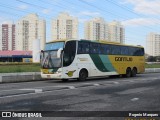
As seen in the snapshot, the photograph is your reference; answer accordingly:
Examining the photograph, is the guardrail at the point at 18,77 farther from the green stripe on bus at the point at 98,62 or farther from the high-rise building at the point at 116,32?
the high-rise building at the point at 116,32

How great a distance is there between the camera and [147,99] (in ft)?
46.1

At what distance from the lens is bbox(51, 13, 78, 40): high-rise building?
64.8m

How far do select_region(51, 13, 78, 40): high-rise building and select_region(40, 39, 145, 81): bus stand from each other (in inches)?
1182

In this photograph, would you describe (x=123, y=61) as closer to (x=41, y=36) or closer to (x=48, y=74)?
(x=48, y=74)

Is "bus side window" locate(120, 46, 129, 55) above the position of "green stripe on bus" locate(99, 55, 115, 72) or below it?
above

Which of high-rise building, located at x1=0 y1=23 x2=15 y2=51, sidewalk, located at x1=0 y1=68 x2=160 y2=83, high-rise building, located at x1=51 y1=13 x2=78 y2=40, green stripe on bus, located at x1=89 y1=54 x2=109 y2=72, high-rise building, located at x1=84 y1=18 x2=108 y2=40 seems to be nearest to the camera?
sidewalk, located at x1=0 y1=68 x2=160 y2=83

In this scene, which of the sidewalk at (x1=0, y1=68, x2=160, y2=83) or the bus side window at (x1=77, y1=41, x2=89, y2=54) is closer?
the sidewalk at (x1=0, y1=68, x2=160, y2=83)

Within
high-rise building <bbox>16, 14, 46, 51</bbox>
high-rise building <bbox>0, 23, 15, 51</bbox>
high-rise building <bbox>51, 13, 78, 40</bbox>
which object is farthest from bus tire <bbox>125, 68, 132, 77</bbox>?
high-rise building <bbox>0, 23, 15, 51</bbox>

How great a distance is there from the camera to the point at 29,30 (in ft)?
342

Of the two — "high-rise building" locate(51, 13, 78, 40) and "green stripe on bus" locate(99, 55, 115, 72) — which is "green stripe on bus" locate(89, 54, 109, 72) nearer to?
"green stripe on bus" locate(99, 55, 115, 72)

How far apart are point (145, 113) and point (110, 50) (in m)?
20.4

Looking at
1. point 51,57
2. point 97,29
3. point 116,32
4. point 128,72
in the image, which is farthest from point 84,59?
point 116,32

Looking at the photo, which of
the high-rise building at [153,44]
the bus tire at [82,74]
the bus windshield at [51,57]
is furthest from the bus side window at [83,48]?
the high-rise building at [153,44]

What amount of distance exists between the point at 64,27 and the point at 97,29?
7527 mm
